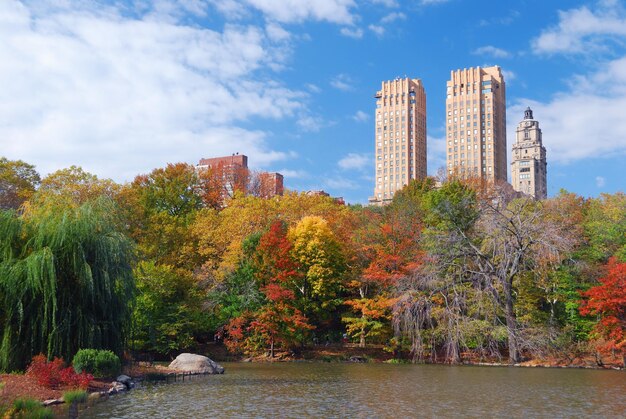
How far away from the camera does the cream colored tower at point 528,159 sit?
153m

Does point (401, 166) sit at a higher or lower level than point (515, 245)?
higher

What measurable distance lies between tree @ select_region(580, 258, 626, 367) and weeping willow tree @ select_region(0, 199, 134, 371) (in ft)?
79.8

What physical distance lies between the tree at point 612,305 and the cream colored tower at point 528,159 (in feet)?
393

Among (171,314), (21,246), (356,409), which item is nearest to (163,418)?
(356,409)

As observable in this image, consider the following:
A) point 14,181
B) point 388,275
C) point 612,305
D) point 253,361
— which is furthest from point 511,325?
point 14,181

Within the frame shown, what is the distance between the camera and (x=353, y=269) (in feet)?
142

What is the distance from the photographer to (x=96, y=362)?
68.4ft

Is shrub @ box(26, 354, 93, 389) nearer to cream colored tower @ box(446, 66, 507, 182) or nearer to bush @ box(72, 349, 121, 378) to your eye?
bush @ box(72, 349, 121, 378)

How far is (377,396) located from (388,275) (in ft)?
64.0

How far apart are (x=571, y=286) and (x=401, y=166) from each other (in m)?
110

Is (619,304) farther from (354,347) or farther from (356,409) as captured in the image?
(356,409)

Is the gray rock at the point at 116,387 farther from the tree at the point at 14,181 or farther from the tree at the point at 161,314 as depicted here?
the tree at the point at 14,181

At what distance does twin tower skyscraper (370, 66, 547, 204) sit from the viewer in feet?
478

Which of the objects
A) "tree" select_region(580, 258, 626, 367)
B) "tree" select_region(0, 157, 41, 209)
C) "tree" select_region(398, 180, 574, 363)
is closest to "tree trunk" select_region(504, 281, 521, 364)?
"tree" select_region(398, 180, 574, 363)
